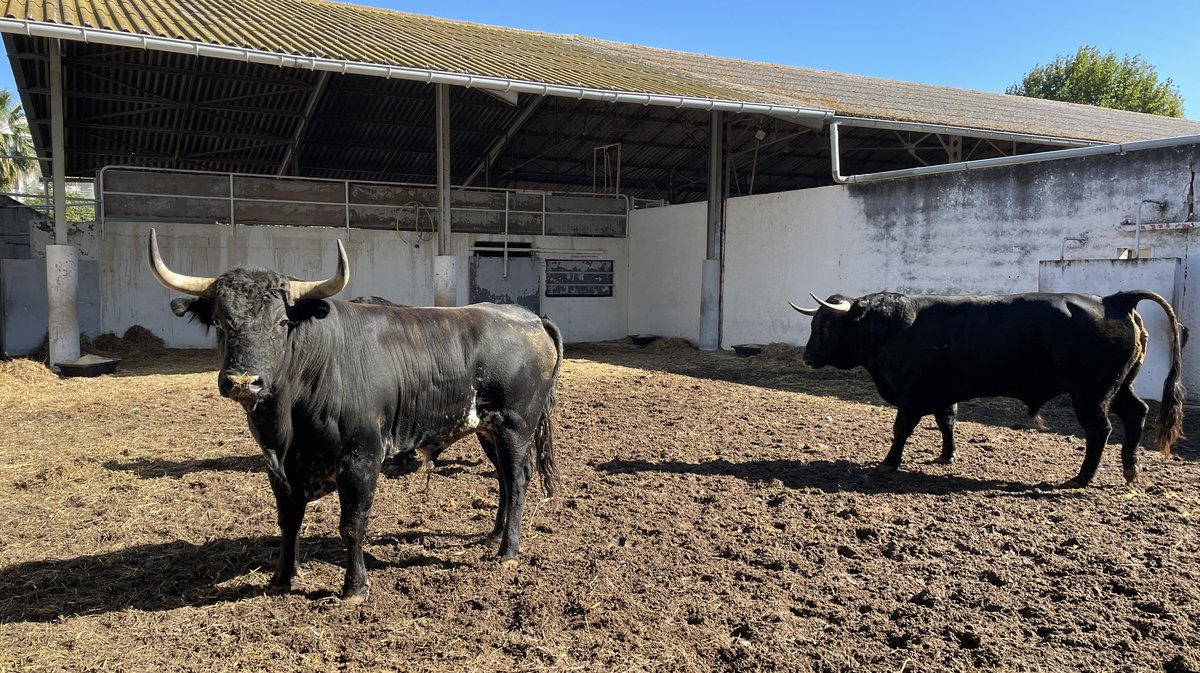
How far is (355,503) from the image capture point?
11.8 ft

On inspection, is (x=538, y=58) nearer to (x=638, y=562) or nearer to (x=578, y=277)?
(x=578, y=277)

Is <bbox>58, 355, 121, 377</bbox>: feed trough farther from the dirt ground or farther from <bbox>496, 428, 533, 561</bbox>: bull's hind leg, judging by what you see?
<bbox>496, 428, 533, 561</bbox>: bull's hind leg

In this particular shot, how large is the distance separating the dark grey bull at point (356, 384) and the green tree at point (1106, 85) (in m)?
44.4

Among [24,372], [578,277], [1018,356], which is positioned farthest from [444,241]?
[1018,356]

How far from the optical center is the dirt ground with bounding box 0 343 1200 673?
3.15m

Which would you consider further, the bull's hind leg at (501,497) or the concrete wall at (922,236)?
the concrete wall at (922,236)

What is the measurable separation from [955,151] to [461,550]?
52.4 feet

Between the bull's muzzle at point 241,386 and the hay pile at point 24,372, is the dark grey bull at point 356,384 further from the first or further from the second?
the hay pile at point 24,372

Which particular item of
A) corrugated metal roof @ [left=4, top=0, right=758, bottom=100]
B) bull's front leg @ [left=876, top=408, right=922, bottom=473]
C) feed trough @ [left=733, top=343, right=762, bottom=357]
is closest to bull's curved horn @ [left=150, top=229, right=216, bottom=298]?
bull's front leg @ [left=876, top=408, right=922, bottom=473]

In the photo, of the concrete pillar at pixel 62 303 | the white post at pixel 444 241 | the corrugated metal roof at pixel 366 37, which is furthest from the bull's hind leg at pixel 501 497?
the concrete pillar at pixel 62 303

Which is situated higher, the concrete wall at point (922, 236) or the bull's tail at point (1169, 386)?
the concrete wall at point (922, 236)

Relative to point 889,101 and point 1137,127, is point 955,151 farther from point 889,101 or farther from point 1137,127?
point 1137,127

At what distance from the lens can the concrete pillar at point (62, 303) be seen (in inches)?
436

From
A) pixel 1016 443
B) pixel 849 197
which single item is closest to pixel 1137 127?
pixel 849 197
